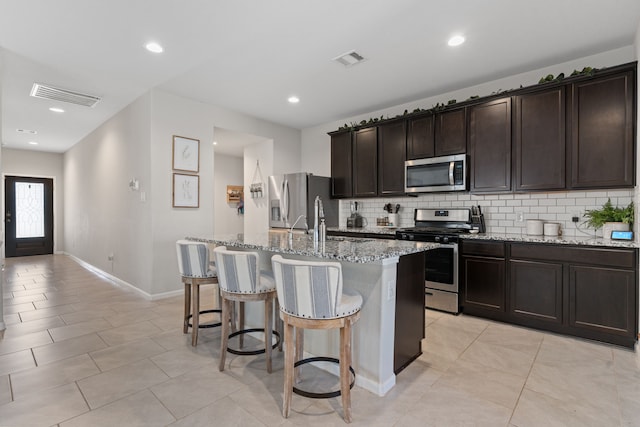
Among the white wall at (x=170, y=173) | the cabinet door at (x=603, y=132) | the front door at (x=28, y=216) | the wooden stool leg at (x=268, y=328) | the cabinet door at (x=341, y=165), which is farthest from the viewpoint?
the front door at (x=28, y=216)

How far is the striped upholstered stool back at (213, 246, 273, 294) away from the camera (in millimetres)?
2189

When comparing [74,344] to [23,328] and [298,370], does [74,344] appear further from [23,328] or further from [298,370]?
[298,370]

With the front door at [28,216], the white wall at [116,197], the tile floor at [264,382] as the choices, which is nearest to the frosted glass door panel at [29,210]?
the front door at [28,216]

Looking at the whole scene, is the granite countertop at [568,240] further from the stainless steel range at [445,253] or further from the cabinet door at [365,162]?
the cabinet door at [365,162]

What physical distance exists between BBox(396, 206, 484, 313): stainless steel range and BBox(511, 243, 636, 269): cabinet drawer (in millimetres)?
614

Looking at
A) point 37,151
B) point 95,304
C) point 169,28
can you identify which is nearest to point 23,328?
point 95,304

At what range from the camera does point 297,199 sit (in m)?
5.07

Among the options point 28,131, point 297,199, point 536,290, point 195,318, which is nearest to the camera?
point 195,318

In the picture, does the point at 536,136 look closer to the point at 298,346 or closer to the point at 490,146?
the point at 490,146

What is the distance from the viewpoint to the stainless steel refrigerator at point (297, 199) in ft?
16.4

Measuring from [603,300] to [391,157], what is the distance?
271 centimetres

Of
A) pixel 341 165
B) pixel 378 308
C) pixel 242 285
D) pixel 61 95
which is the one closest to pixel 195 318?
pixel 242 285

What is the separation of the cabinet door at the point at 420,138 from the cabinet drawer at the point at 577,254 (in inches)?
61.0

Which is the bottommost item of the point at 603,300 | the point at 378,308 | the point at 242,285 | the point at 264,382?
the point at 264,382
